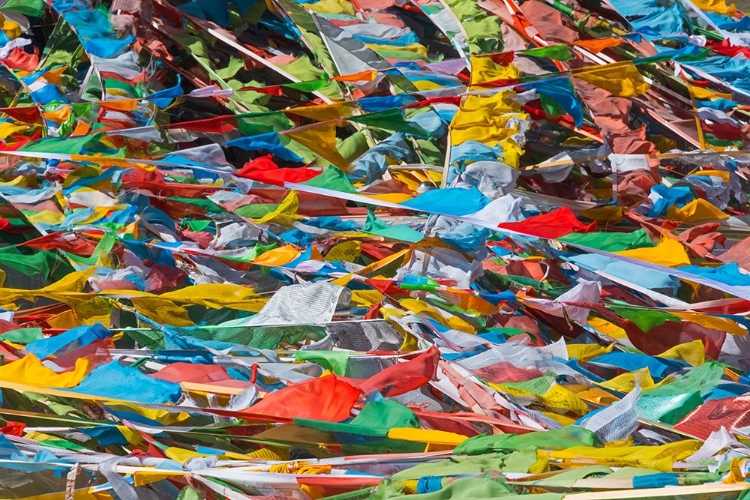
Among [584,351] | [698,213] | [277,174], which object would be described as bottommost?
[698,213]

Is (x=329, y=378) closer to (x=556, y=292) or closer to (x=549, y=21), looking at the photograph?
(x=556, y=292)

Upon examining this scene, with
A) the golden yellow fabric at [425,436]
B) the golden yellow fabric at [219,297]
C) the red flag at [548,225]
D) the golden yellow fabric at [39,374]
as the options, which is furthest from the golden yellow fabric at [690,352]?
the golden yellow fabric at [39,374]

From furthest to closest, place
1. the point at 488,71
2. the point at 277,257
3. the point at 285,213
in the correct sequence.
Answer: the point at 488,71 → the point at 285,213 → the point at 277,257

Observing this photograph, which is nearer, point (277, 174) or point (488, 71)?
point (277, 174)

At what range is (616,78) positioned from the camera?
682 cm

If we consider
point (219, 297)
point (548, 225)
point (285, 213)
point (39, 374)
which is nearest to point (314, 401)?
point (39, 374)

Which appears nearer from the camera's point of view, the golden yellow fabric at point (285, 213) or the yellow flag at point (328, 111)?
the golden yellow fabric at point (285, 213)

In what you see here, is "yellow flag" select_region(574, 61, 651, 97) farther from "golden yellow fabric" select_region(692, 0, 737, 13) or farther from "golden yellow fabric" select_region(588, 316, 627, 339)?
"golden yellow fabric" select_region(588, 316, 627, 339)

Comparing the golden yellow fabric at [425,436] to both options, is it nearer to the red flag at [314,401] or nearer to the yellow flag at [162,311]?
the red flag at [314,401]

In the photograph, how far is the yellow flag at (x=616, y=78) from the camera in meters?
6.80

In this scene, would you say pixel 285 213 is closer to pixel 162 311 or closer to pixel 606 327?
pixel 162 311

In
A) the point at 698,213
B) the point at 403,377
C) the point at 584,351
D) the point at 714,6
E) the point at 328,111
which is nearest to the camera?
the point at 403,377

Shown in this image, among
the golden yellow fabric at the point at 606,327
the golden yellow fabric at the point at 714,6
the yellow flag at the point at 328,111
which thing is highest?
the golden yellow fabric at the point at 714,6

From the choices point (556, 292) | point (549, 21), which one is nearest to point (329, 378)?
point (556, 292)
